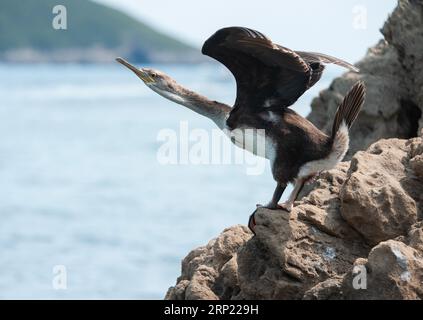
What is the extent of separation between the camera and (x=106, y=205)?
75.4 ft

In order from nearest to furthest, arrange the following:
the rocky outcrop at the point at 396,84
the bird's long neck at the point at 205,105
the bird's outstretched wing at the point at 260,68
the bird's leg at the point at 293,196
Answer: the bird's leg at the point at 293,196, the bird's outstretched wing at the point at 260,68, the bird's long neck at the point at 205,105, the rocky outcrop at the point at 396,84

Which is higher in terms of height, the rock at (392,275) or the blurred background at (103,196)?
the rock at (392,275)

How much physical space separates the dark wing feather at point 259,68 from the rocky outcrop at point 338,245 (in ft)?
2.55

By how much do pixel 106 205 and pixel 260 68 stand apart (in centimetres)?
1520

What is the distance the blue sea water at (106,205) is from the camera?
16.1m

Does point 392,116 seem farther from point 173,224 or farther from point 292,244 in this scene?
point 173,224

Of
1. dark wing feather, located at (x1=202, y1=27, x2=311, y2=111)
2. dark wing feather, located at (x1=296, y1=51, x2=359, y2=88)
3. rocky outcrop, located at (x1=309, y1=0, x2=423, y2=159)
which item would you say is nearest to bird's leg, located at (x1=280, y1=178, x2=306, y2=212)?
dark wing feather, located at (x1=202, y1=27, x2=311, y2=111)

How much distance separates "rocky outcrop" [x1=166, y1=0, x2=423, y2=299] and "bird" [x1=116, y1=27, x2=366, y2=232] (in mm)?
224

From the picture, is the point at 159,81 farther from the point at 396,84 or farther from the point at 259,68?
the point at 396,84

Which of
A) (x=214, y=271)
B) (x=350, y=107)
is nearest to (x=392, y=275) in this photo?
(x=214, y=271)

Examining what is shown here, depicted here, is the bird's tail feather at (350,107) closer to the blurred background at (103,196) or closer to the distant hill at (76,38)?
the blurred background at (103,196)

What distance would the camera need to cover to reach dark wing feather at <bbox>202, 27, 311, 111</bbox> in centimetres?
787

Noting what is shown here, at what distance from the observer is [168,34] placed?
642 ft

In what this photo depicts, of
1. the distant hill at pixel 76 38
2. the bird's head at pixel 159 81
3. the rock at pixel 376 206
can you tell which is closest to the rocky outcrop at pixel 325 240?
the rock at pixel 376 206
